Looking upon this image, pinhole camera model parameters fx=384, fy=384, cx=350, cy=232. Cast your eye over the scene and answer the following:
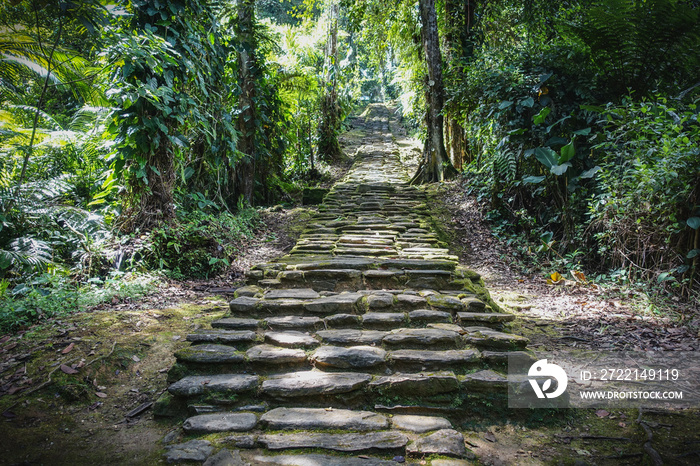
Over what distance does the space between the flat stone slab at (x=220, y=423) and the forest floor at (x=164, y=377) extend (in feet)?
0.45

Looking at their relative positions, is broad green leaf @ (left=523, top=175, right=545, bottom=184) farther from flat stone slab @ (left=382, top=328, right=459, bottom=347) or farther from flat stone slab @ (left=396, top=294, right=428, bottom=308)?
flat stone slab @ (left=382, top=328, right=459, bottom=347)

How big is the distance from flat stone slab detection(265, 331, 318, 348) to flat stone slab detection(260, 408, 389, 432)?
0.52 m

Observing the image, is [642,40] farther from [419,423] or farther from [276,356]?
[276,356]

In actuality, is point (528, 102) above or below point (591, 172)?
above

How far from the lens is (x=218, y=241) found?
4941 millimetres

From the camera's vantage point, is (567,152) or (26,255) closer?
(26,255)

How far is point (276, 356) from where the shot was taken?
2.50 metres

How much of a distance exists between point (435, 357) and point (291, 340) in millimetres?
980

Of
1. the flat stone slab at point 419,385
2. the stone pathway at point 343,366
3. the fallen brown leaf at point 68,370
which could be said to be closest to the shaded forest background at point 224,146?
the fallen brown leaf at point 68,370

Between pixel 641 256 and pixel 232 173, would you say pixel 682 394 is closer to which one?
pixel 641 256

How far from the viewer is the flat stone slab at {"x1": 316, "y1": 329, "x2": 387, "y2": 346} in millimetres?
2674

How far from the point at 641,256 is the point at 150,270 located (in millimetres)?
5164

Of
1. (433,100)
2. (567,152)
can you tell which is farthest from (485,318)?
(433,100)

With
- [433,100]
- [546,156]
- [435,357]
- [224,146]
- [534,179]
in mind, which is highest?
[433,100]
